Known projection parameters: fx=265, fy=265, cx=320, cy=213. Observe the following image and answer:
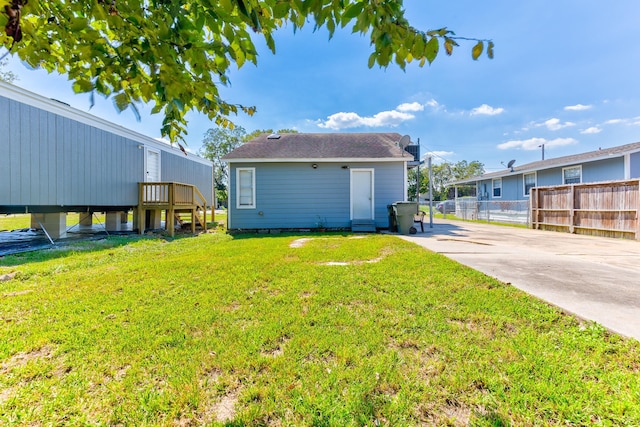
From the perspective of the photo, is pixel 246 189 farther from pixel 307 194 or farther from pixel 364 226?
pixel 364 226

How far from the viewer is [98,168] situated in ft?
30.7

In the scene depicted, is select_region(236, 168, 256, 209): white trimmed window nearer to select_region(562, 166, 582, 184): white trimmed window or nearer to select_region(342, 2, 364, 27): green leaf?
select_region(342, 2, 364, 27): green leaf

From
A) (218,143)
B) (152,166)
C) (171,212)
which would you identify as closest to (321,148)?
(171,212)

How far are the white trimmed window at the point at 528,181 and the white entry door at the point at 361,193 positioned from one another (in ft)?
37.7

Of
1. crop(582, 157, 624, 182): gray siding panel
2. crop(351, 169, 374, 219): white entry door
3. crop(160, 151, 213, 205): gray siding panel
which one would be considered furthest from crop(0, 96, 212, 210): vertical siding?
crop(582, 157, 624, 182): gray siding panel

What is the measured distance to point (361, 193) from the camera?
1054 centimetres

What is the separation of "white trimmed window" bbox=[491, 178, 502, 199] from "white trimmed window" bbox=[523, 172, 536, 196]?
8.51ft

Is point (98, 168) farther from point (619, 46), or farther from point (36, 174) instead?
A: point (619, 46)

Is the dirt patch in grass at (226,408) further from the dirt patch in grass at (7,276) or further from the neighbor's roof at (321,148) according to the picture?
the neighbor's roof at (321,148)

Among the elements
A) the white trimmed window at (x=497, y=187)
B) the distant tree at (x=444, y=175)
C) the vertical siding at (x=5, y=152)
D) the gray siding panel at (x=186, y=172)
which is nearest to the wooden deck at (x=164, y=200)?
the gray siding panel at (x=186, y=172)

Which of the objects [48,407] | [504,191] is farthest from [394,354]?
[504,191]

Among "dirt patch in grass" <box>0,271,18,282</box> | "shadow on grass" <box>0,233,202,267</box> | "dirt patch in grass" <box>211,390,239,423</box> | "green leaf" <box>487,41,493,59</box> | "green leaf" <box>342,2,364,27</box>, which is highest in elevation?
"green leaf" <box>342,2,364,27</box>

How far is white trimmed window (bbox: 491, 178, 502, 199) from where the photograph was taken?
1872cm

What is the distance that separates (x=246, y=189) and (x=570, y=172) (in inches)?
619
